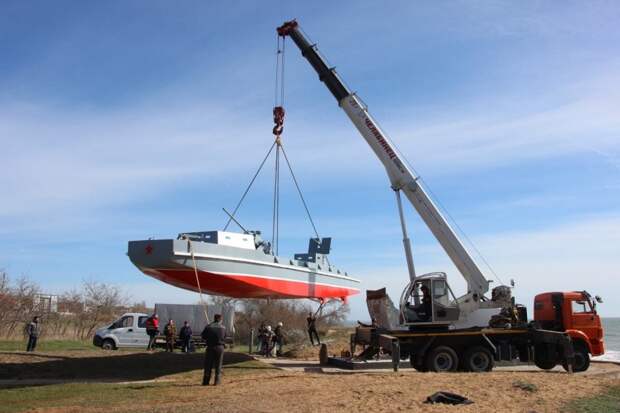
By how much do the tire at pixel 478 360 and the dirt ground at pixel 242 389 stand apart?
1.81m

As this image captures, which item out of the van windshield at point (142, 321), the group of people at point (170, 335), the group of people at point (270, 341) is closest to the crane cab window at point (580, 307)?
the group of people at point (270, 341)

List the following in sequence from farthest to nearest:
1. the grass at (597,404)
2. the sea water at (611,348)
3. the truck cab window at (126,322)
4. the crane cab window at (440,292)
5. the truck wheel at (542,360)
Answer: the sea water at (611,348)
the truck cab window at (126,322)
the truck wheel at (542,360)
the crane cab window at (440,292)
the grass at (597,404)

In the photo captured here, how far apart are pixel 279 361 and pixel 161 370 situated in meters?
5.32

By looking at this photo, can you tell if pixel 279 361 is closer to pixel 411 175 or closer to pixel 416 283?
pixel 416 283

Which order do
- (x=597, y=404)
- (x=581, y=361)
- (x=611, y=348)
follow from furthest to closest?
(x=611, y=348)
(x=581, y=361)
(x=597, y=404)

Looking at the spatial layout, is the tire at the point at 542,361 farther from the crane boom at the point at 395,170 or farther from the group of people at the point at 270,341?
the group of people at the point at 270,341

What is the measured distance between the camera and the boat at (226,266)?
50.8ft

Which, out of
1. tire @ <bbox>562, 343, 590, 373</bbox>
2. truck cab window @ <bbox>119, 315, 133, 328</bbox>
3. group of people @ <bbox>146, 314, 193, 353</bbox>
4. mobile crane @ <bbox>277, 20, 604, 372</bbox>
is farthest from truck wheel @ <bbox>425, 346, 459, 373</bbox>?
truck cab window @ <bbox>119, 315, 133, 328</bbox>

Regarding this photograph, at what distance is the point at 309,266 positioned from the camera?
21.2 m

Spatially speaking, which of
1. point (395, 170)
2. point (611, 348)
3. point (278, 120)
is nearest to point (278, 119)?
point (278, 120)

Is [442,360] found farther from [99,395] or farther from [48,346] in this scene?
[48,346]

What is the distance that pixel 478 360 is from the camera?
48.4 ft

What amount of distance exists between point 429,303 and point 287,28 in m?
9.69

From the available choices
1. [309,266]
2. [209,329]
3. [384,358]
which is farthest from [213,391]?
[309,266]
